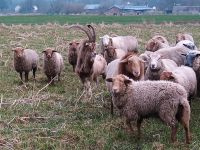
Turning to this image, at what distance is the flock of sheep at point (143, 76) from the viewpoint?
7074 mm

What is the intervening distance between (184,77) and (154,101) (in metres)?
1.83

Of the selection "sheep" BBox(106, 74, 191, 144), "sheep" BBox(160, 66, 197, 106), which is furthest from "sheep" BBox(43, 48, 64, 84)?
"sheep" BBox(106, 74, 191, 144)

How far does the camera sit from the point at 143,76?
8.90 m

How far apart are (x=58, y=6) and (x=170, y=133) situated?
78.5 m

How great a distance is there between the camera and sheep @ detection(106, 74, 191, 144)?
7000 millimetres

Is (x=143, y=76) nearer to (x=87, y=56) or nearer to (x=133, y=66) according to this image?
(x=133, y=66)

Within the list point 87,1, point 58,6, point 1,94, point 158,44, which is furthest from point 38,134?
point 87,1

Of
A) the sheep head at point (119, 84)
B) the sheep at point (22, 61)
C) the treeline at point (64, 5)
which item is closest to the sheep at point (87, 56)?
the sheep at point (22, 61)

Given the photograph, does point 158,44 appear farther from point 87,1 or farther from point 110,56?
point 87,1

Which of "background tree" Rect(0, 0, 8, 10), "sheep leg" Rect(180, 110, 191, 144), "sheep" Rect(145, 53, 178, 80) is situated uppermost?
"sheep" Rect(145, 53, 178, 80)

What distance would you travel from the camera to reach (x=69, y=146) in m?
7.08

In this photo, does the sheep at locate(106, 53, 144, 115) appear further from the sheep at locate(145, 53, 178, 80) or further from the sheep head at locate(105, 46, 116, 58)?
the sheep head at locate(105, 46, 116, 58)

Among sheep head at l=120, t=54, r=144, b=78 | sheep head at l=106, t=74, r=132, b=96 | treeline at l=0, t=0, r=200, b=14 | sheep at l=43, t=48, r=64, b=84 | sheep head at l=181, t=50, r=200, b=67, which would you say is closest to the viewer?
sheep head at l=106, t=74, r=132, b=96

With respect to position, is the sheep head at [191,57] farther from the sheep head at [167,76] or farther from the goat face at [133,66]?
the goat face at [133,66]
